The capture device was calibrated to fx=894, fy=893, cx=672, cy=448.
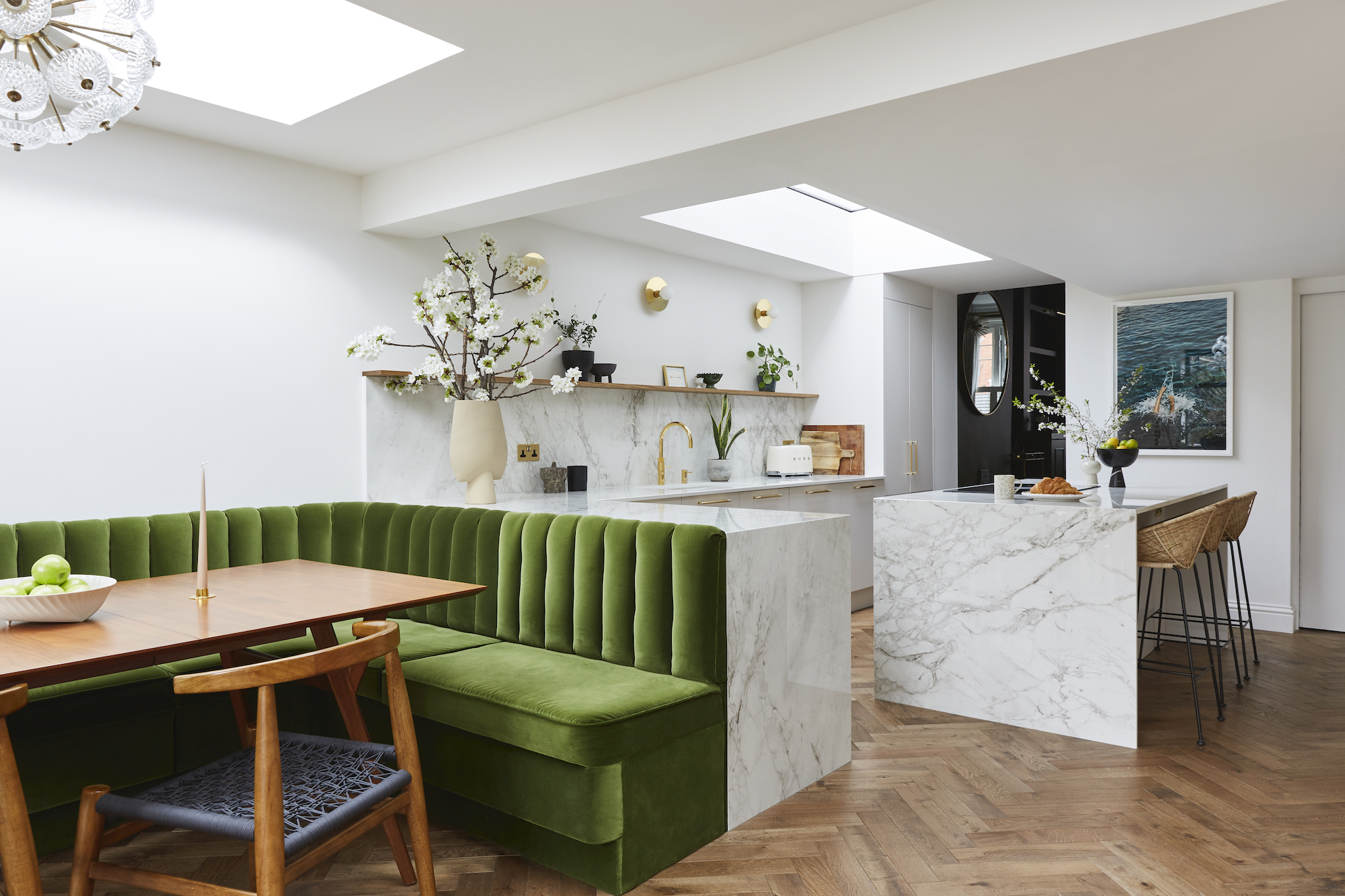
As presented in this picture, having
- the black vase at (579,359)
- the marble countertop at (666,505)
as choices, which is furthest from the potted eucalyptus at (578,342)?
the marble countertop at (666,505)

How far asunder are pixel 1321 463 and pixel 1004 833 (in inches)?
165

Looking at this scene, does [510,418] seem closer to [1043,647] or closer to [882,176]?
[882,176]

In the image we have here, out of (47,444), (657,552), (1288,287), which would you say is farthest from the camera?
(1288,287)

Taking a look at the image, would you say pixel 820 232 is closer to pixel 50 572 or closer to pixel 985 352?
pixel 985 352

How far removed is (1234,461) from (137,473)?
5.97 m

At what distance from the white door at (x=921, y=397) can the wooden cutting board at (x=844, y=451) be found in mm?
478

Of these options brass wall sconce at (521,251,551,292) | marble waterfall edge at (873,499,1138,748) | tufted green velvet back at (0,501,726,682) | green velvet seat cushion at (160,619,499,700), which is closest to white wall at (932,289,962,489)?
marble waterfall edge at (873,499,1138,748)

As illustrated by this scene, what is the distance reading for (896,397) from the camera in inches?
257

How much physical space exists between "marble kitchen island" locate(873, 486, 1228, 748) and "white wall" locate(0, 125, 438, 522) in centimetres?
253

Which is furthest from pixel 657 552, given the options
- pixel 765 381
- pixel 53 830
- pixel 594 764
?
pixel 765 381

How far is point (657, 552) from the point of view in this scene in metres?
2.75

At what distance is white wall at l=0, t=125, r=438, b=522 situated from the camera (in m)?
3.18

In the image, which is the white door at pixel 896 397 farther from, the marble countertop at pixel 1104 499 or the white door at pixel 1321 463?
the white door at pixel 1321 463

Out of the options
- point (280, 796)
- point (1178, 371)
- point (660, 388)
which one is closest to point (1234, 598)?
point (1178, 371)
